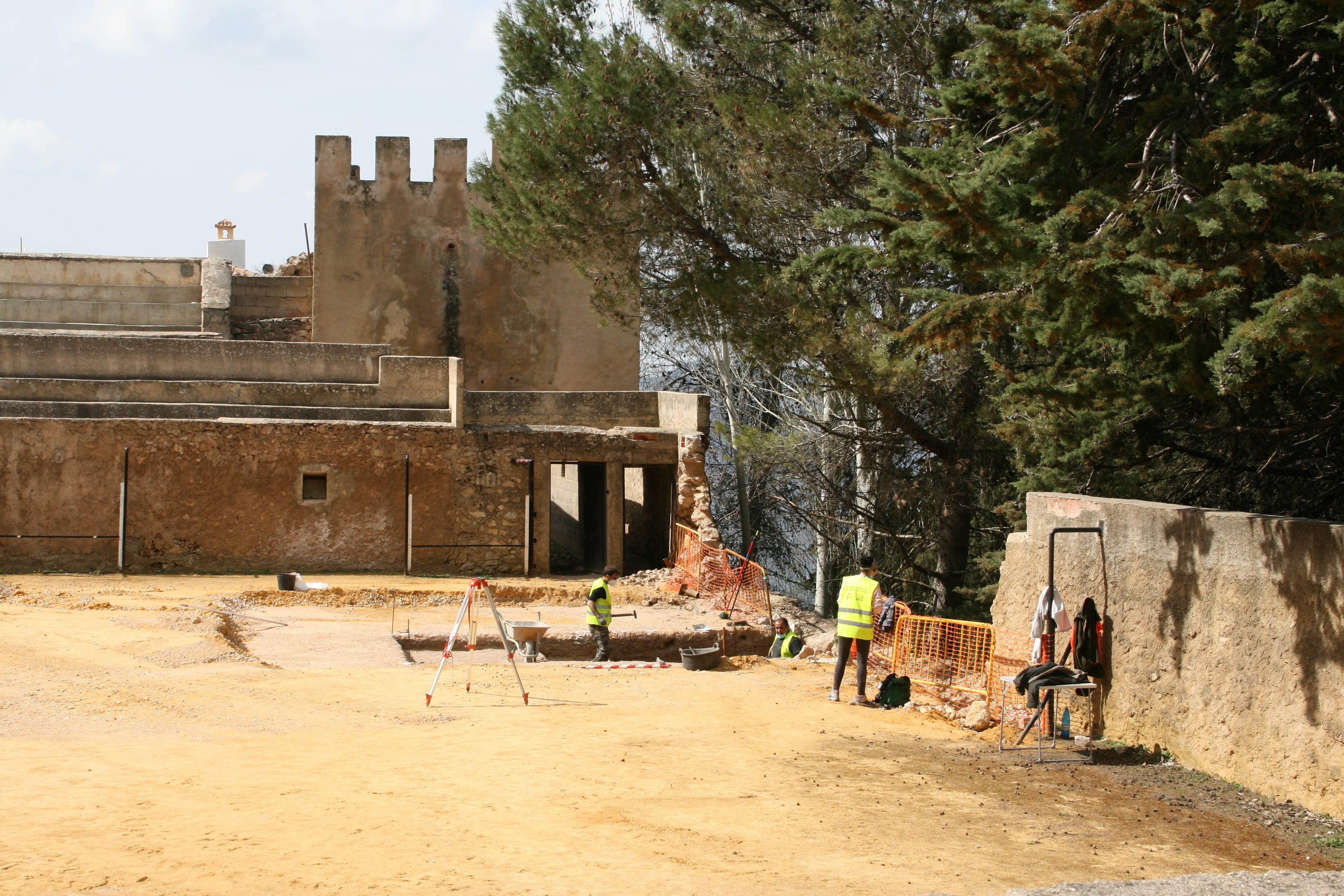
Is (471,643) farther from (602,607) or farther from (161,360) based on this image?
(161,360)

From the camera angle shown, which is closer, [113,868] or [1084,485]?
[113,868]

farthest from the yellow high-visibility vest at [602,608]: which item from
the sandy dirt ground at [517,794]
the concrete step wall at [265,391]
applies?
the concrete step wall at [265,391]

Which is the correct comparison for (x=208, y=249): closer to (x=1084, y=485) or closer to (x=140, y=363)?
(x=140, y=363)

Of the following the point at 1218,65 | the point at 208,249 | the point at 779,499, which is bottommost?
the point at 779,499

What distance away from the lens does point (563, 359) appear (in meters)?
28.0

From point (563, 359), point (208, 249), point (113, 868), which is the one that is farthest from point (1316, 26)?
point (208, 249)

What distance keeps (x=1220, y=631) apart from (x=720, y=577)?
11012 mm

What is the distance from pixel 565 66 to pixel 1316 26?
11916mm

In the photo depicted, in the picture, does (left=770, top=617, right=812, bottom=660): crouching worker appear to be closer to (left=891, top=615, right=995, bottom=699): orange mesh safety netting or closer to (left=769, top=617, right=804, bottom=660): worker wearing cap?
(left=769, top=617, right=804, bottom=660): worker wearing cap

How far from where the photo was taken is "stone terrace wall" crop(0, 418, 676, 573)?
19.3 metres

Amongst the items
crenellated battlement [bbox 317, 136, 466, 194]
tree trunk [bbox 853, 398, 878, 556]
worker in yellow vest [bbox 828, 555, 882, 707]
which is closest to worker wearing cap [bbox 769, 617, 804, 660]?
tree trunk [bbox 853, 398, 878, 556]

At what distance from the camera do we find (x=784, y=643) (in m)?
16.4

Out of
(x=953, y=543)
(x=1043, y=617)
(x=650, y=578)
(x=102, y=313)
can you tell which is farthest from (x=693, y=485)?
(x=102, y=313)

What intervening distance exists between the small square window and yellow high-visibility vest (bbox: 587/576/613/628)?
6.72 metres
